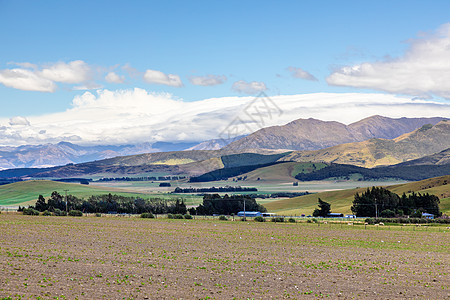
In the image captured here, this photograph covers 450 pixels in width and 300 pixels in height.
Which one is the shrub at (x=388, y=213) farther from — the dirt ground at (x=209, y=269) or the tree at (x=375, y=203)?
the dirt ground at (x=209, y=269)

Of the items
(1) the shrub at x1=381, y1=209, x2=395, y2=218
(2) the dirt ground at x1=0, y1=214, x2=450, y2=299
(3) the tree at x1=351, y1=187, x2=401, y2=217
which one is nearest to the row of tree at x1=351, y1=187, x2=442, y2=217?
(3) the tree at x1=351, y1=187, x2=401, y2=217

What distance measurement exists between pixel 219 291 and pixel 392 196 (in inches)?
5738

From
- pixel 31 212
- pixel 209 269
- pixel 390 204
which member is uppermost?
pixel 31 212

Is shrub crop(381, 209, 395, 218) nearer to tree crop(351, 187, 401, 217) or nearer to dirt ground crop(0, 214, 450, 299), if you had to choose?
tree crop(351, 187, 401, 217)

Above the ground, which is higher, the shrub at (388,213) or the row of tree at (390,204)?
the row of tree at (390,204)

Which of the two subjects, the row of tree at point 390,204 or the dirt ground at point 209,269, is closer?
the dirt ground at point 209,269

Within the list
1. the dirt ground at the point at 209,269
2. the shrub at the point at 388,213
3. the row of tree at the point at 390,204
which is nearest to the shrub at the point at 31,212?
the dirt ground at the point at 209,269

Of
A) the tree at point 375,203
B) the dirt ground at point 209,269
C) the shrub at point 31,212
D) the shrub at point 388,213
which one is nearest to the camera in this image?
the dirt ground at point 209,269

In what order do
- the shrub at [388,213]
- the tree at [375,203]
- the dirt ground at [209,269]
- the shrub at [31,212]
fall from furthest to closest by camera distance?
the tree at [375,203] → the shrub at [388,213] → the shrub at [31,212] → the dirt ground at [209,269]

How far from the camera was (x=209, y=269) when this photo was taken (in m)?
43.2

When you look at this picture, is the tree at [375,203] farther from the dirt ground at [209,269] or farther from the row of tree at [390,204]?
the dirt ground at [209,269]

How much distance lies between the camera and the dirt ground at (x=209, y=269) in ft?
113

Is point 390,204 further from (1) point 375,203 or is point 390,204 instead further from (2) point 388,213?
(2) point 388,213

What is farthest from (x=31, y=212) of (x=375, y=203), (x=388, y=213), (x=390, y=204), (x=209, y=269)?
(x=390, y=204)
